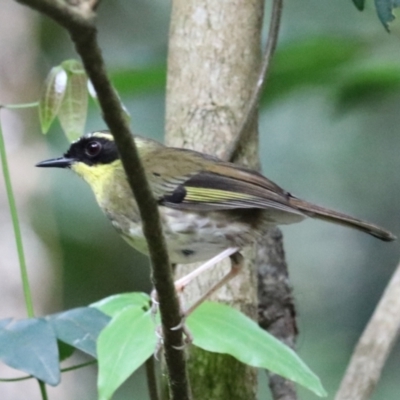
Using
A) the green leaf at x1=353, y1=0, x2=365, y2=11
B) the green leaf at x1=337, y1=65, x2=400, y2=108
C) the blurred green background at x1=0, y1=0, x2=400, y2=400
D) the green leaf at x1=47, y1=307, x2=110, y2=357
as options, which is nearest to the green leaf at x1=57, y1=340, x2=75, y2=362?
the green leaf at x1=47, y1=307, x2=110, y2=357

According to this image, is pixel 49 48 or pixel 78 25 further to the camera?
pixel 49 48

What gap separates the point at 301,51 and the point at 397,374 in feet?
6.38

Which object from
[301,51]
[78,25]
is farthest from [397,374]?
[78,25]

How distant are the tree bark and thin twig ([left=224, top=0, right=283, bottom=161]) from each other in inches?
1.1

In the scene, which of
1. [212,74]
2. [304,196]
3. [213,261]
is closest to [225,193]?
[213,261]

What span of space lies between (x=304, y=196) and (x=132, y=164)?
3128 millimetres

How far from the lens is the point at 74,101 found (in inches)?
84.6

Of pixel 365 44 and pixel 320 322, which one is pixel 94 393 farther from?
pixel 365 44

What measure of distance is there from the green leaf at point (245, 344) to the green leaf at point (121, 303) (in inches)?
5.5

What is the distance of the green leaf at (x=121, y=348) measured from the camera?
5.88 ft

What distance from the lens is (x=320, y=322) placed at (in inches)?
179

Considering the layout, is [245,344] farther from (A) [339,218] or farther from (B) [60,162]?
(B) [60,162]

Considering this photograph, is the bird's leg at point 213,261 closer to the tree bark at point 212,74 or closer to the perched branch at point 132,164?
the tree bark at point 212,74

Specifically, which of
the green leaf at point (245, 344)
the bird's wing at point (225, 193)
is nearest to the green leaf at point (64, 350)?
the green leaf at point (245, 344)
